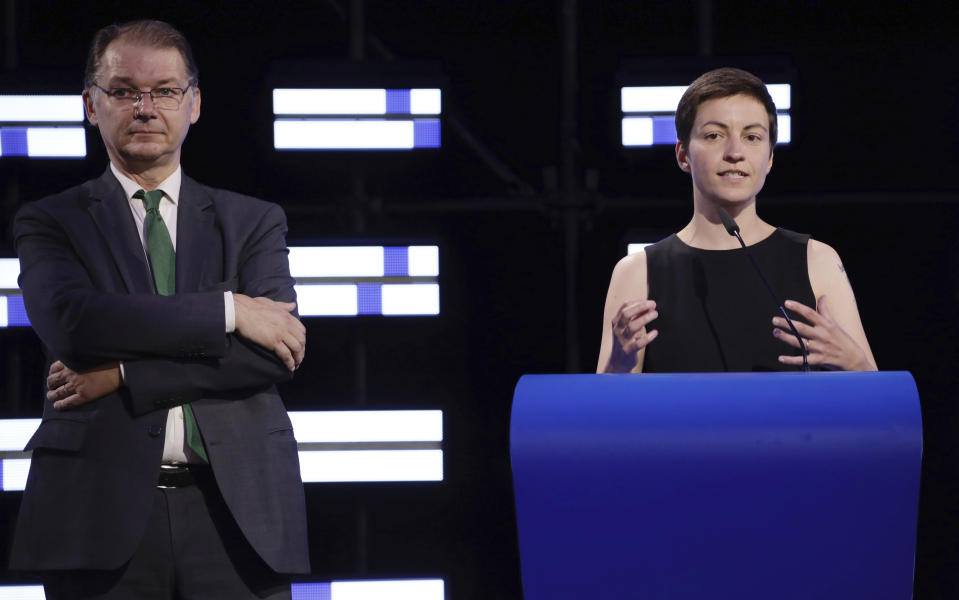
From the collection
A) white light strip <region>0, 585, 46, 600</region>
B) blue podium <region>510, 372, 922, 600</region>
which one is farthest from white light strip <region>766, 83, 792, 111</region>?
white light strip <region>0, 585, 46, 600</region>

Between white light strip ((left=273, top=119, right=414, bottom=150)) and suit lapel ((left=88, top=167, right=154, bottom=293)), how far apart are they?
99.0 inches

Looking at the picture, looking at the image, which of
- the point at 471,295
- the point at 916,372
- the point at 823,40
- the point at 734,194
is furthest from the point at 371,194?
the point at 734,194

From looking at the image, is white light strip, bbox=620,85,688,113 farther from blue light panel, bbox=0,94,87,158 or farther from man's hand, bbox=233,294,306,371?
man's hand, bbox=233,294,306,371

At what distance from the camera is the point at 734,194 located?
7.58 feet

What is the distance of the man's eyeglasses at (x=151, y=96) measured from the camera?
218 centimetres

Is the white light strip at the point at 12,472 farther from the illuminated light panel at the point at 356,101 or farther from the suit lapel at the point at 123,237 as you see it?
the suit lapel at the point at 123,237

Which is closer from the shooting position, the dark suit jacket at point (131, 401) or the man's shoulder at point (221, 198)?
the dark suit jacket at point (131, 401)

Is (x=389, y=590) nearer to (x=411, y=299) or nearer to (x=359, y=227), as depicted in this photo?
(x=411, y=299)

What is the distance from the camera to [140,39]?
221 centimetres

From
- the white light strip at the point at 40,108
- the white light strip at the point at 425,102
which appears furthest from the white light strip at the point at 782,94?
the white light strip at the point at 40,108

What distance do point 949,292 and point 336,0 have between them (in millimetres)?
2769

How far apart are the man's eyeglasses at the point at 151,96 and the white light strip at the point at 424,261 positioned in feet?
8.60

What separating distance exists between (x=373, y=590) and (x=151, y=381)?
299 cm

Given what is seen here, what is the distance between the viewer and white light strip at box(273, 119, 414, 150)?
4.66 metres
